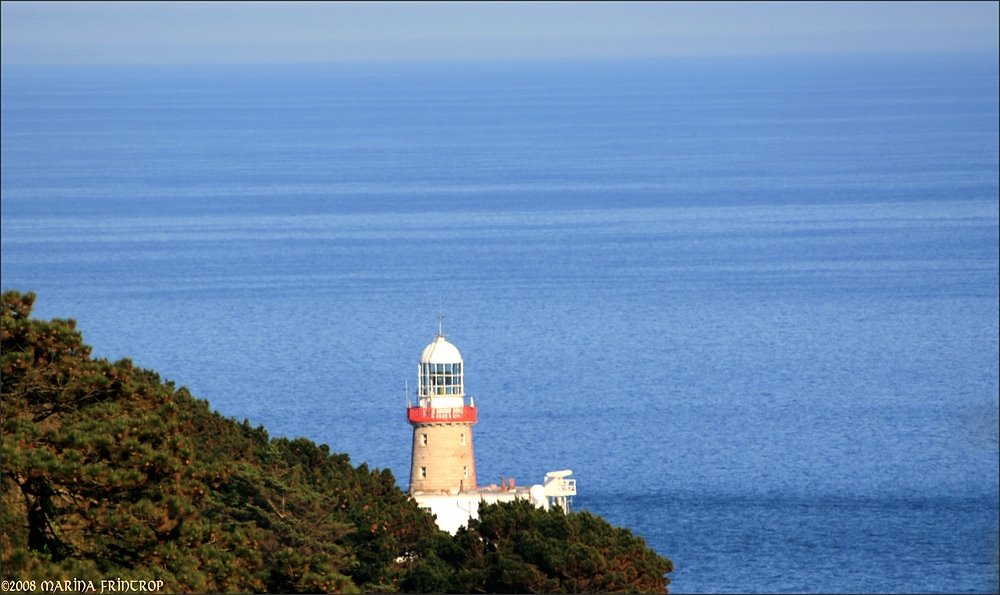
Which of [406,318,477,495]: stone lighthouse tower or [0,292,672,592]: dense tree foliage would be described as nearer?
[0,292,672,592]: dense tree foliage

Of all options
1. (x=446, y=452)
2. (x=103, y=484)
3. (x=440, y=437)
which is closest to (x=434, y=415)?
(x=440, y=437)

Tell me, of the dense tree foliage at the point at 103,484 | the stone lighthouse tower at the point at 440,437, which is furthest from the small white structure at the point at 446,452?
the dense tree foliage at the point at 103,484

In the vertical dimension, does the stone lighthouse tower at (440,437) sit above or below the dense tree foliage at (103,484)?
above

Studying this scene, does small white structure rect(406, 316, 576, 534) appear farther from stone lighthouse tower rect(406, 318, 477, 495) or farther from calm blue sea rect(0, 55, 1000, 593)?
calm blue sea rect(0, 55, 1000, 593)

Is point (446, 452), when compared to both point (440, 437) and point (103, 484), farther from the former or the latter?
point (103, 484)

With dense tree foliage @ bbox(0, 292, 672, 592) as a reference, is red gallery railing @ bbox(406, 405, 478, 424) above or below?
above

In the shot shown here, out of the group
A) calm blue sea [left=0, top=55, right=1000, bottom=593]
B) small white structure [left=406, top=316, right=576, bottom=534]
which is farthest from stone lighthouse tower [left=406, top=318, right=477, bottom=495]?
calm blue sea [left=0, top=55, right=1000, bottom=593]

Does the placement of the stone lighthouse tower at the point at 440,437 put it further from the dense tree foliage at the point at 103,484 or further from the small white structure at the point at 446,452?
the dense tree foliage at the point at 103,484

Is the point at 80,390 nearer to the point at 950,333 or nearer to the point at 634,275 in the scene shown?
the point at 950,333
